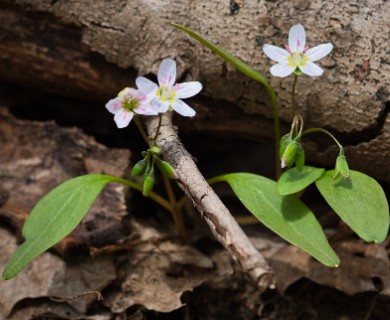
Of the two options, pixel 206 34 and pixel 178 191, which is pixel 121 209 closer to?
pixel 178 191

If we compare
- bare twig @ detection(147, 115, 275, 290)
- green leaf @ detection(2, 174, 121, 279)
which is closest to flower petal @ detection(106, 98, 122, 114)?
bare twig @ detection(147, 115, 275, 290)

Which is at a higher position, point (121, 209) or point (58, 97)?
point (58, 97)

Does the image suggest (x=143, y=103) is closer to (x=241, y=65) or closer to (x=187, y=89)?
(x=187, y=89)

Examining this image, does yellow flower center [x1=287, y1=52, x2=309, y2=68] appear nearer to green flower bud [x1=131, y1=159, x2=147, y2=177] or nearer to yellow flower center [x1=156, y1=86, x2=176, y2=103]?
yellow flower center [x1=156, y1=86, x2=176, y2=103]

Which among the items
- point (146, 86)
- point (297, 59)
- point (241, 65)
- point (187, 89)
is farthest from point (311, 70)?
point (146, 86)

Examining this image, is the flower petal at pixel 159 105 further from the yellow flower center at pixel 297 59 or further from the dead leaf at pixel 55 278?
the dead leaf at pixel 55 278

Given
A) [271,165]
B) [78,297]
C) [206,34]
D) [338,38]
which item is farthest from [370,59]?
[78,297]

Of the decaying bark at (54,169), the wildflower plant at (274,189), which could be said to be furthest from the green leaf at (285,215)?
the decaying bark at (54,169)
